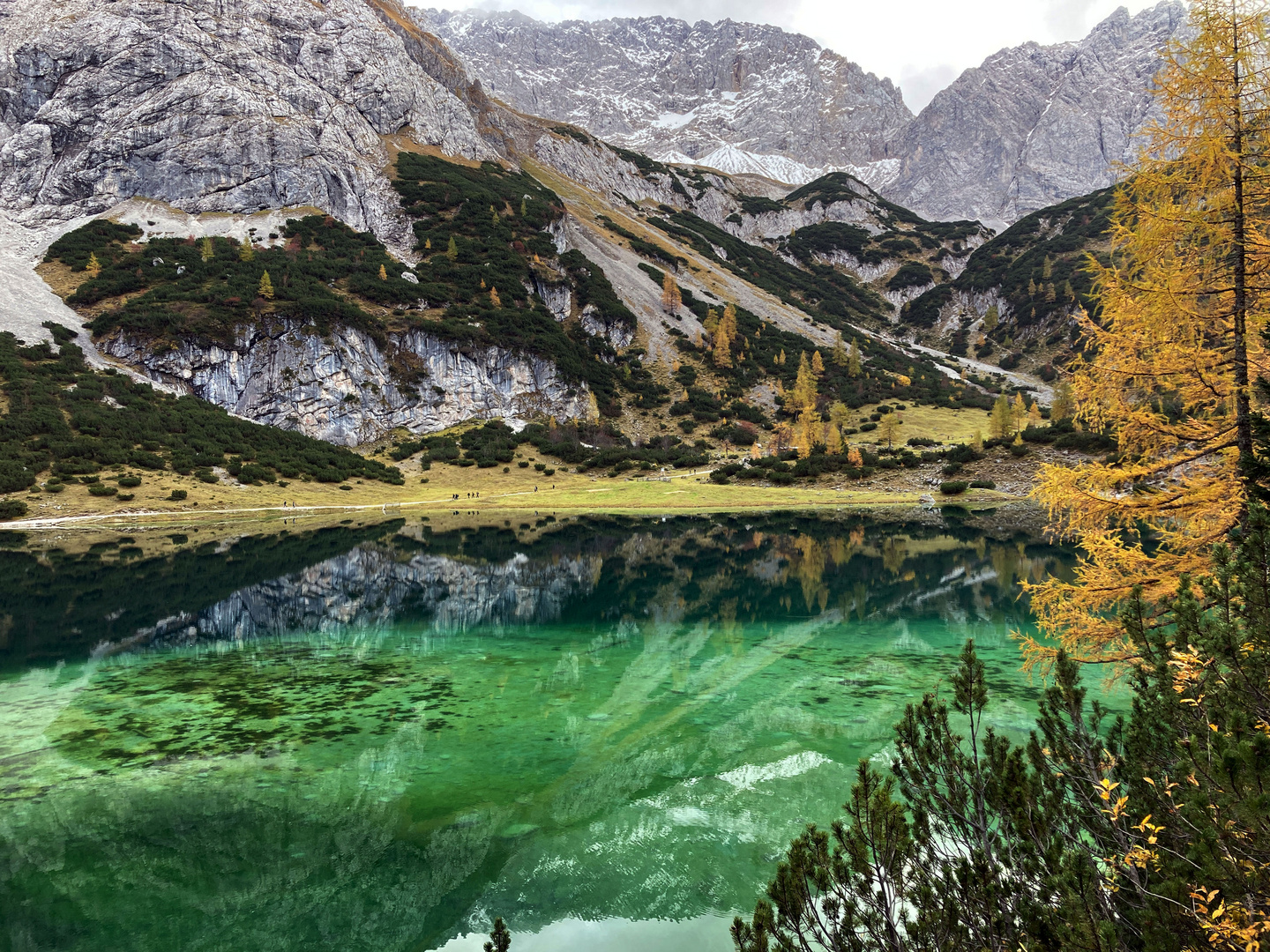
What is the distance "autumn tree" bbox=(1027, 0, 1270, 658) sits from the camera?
7.73 meters

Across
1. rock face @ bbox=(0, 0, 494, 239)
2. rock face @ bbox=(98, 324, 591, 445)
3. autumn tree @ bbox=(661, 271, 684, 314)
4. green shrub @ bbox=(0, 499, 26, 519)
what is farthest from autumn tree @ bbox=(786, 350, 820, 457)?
rock face @ bbox=(0, 0, 494, 239)

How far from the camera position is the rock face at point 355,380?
261ft

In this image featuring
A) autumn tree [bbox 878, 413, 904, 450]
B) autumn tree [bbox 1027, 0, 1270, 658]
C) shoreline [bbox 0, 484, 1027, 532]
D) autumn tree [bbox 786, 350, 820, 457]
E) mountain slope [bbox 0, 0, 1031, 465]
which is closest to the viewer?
→ autumn tree [bbox 1027, 0, 1270, 658]

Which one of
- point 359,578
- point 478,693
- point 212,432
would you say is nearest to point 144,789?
point 478,693

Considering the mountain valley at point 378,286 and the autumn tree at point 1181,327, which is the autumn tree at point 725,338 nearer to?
the mountain valley at point 378,286

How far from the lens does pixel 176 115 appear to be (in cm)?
10525

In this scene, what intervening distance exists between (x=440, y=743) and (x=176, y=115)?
13715cm

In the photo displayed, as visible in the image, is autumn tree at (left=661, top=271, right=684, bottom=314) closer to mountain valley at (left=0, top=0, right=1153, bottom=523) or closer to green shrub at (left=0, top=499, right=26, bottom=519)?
mountain valley at (left=0, top=0, right=1153, bottom=523)

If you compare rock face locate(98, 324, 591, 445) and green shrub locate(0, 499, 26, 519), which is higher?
rock face locate(98, 324, 591, 445)

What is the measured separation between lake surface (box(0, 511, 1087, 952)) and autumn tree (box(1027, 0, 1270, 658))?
445cm

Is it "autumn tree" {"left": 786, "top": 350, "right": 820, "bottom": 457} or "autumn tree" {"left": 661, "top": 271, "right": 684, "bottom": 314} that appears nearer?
"autumn tree" {"left": 786, "top": 350, "right": 820, "bottom": 457}

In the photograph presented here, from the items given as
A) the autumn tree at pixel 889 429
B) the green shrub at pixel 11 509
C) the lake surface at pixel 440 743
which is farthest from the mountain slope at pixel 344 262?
the lake surface at pixel 440 743

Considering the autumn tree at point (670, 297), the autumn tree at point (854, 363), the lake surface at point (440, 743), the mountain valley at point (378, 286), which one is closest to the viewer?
the lake surface at point (440, 743)

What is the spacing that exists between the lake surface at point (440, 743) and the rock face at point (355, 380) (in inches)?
2420
